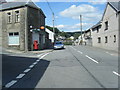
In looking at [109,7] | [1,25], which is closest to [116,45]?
[109,7]

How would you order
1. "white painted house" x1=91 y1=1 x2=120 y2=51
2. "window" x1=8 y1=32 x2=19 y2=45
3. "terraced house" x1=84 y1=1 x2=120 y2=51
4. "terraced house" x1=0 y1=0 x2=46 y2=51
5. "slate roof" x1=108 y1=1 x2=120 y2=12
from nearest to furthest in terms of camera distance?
"terraced house" x1=0 y1=0 x2=46 y2=51 < "window" x1=8 y1=32 x2=19 y2=45 < "terraced house" x1=84 y1=1 x2=120 y2=51 < "white painted house" x1=91 y1=1 x2=120 y2=51 < "slate roof" x1=108 y1=1 x2=120 y2=12

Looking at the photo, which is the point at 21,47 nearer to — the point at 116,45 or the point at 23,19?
the point at 23,19

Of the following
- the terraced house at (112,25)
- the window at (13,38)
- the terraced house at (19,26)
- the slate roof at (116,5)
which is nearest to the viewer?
the terraced house at (19,26)

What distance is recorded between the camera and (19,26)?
2452cm

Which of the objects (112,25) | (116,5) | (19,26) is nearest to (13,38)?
(19,26)

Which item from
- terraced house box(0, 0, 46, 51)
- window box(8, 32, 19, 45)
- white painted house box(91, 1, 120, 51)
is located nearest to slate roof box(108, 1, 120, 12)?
white painted house box(91, 1, 120, 51)

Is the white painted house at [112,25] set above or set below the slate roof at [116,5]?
below

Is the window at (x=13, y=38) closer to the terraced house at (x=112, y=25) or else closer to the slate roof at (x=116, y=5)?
the terraced house at (x=112, y=25)

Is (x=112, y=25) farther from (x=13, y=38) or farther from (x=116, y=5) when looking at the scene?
(x=13, y=38)

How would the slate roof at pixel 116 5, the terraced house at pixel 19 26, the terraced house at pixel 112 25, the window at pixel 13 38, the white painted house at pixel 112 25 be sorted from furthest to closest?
the slate roof at pixel 116 5 → the white painted house at pixel 112 25 → the terraced house at pixel 112 25 → the window at pixel 13 38 → the terraced house at pixel 19 26

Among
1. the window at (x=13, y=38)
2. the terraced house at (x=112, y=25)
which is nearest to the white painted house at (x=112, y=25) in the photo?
the terraced house at (x=112, y=25)

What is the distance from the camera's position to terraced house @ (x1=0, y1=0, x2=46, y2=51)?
79.2ft

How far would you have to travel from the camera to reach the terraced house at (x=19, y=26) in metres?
24.1

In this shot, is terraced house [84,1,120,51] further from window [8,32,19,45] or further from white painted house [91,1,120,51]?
window [8,32,19,45]
